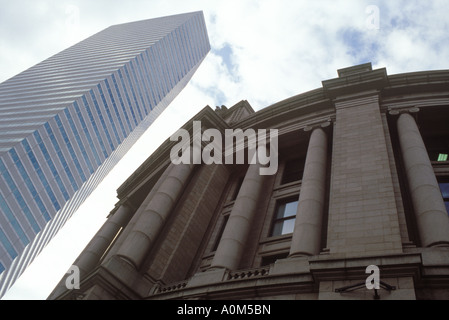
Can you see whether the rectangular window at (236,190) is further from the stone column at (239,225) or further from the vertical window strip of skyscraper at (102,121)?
the vertical window strip of skyscraper at (102,121)

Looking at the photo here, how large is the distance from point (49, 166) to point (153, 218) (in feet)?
299

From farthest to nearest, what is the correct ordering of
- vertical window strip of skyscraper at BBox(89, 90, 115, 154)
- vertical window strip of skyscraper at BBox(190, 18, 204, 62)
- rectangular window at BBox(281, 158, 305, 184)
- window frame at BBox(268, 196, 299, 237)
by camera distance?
vertical window strip of skyscraper at BBox(190, 18, 204, 62)
vertical window strip of skyscraper at BBox(89, 90, 115, 154)
rectangular window at BBox(281, 158, 305, 184)
window frame at BBox(268, 196, 299, 237)

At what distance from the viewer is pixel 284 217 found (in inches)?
901

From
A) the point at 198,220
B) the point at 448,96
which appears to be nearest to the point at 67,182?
the point at 198,220

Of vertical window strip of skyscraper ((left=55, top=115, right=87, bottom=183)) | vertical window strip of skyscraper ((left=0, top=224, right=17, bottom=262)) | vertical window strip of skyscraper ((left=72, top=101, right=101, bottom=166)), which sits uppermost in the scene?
vertical window strip of skyscraper ((left=72, top=101, right=101, bottom=166))

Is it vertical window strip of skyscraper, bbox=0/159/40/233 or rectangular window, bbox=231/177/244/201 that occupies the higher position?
vertical window strip of skyscraper, bbox=0/159/40/233

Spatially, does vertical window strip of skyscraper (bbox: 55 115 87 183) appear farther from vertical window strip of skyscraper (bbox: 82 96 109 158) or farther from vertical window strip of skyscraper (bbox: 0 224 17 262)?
vertical window strip of skyscraper (bbox: 0 224 17 262)

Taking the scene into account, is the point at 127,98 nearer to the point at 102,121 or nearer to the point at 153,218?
the point at 102,121

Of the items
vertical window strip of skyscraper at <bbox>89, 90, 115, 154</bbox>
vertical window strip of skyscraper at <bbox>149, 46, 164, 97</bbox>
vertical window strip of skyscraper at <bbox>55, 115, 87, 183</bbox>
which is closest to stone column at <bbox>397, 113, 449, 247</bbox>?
vertical window strip of skyscraper at <bbox>55, 115, 87, 183</bbox>

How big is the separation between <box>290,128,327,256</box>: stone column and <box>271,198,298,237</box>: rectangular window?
2.65 m

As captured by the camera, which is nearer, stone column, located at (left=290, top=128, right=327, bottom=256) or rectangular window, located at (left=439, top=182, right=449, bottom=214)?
stone column, located at (left=290, top=128, right=327, bottom=256)

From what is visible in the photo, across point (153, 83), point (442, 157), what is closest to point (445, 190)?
point (442, 157)

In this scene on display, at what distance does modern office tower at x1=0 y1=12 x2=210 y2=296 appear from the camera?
9531 cm

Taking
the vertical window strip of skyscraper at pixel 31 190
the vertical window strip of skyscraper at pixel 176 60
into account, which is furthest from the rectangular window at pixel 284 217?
the vertical window strip of skyscraper at pixel 176 60
